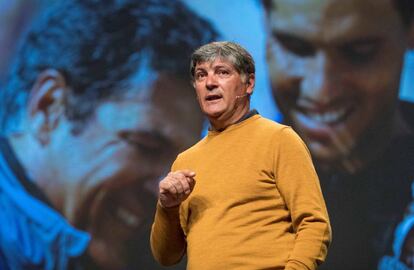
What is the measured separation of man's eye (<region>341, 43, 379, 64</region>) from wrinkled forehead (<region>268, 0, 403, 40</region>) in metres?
0.05

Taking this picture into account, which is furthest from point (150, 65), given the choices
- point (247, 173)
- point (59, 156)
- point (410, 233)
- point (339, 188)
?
point (247, 173)

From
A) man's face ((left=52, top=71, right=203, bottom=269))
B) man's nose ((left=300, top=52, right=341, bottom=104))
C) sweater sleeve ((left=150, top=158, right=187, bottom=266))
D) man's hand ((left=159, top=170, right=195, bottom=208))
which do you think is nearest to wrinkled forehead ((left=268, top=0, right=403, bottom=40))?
man's nose ((left=300, top=52, right=341, bottom=104))

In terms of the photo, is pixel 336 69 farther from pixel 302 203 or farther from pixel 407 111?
pixel 302 203

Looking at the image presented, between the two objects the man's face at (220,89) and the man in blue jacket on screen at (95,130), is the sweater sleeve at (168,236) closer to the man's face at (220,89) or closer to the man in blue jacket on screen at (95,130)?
the man's face at (220,89)

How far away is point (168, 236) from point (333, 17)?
1.66 meters

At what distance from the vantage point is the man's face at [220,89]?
1.77m

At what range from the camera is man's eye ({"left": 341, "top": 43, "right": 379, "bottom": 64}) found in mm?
3115

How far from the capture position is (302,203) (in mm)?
1621

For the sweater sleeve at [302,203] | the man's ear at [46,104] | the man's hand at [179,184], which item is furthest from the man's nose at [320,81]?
the man's hand at [179,184]

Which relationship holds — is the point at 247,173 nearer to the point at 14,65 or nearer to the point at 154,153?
the point at 154,153

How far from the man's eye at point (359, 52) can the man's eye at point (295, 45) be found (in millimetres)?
148

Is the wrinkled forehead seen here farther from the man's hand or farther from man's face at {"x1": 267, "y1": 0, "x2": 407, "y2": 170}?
the man's hand

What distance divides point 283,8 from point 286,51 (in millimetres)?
200

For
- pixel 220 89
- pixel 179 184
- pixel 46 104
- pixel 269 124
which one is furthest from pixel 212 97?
pixel 46 104
